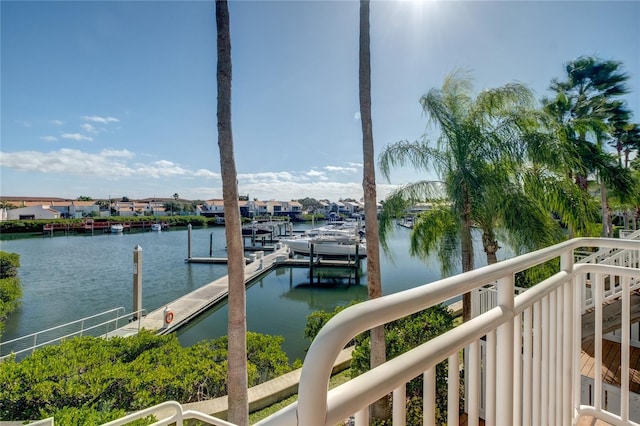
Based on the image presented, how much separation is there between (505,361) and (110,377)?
19.3 ft

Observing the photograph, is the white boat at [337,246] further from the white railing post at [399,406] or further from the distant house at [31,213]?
the distant house at [31,213]

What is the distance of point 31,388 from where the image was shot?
180 inches

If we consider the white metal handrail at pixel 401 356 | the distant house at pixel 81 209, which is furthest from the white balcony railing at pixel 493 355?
the distant house at pixel 81 209

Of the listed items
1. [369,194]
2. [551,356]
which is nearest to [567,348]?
[551,356]

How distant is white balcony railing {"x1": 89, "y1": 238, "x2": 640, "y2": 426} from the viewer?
0.42 meters

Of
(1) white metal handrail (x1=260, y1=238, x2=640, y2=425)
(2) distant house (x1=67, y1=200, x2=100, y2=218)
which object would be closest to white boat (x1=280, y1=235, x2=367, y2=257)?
(1) white metal handrail (x1=260, y1=238, x2=640, y2=425)

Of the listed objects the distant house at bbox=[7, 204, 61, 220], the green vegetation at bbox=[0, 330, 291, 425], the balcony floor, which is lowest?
the green vegetation at bbox=[0, 330, 291, 425]

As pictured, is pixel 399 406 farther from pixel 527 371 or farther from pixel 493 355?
pixel 527 371

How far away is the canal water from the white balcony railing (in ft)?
17.4

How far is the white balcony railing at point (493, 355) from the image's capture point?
0.42 meters

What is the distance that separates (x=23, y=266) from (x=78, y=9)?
66.6 feet

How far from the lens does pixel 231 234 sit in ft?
13.4

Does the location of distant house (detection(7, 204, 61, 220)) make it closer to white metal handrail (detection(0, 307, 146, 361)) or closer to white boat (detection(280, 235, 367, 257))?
white metal handrail (detection(0, 307, 146, 361))

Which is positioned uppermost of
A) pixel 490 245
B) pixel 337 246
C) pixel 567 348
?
pixel 567 348
